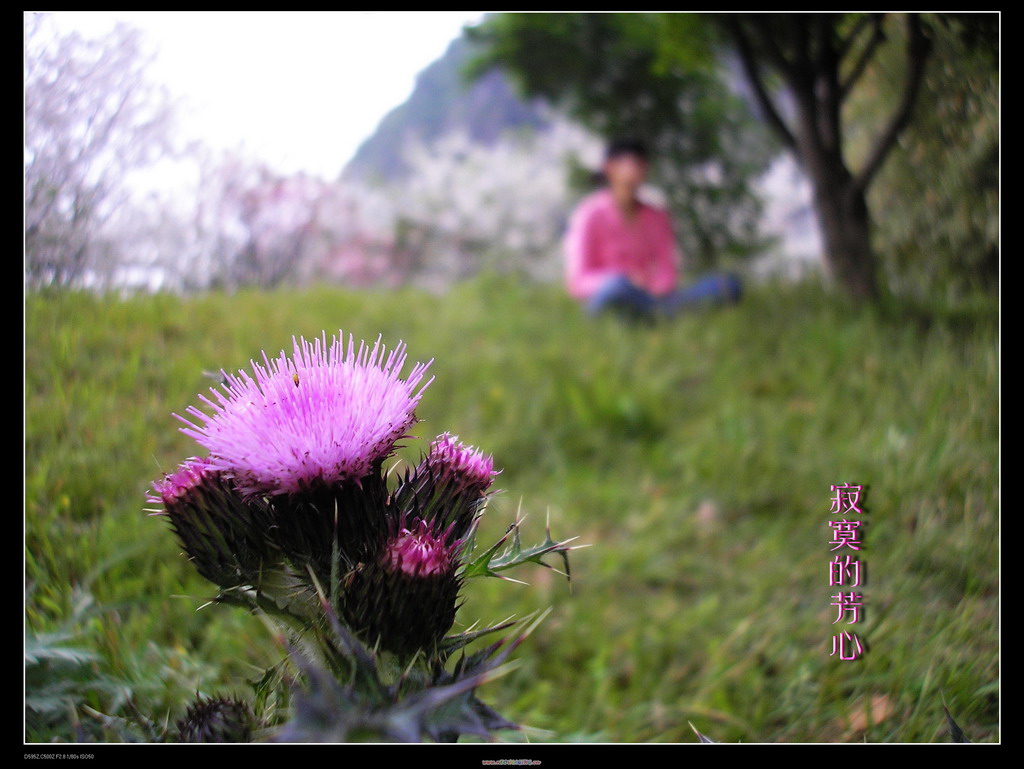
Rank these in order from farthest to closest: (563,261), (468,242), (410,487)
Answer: (468,242)
(563,261)
(410,487)

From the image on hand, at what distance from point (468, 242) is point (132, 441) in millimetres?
3940

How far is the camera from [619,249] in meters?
3.98

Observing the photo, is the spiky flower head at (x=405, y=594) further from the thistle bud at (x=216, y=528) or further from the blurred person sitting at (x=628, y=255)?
the blurred person sitting at (x=628, y=255)

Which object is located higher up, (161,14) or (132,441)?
(161,14)

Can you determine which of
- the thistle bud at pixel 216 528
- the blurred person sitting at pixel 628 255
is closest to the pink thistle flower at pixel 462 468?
the thistle bud at pixel 216 528

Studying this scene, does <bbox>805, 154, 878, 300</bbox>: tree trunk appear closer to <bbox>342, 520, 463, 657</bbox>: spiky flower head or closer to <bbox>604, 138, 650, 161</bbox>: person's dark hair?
<bbox>604, 138, 650, 161</bbox>: person's dark hair

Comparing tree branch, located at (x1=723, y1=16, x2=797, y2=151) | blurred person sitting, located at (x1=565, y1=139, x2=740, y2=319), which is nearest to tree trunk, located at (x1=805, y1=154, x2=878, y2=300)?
tree branch, located at (x1=723, y1=16, x2=797, y2=151)

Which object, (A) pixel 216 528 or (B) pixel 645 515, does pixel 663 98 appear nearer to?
(B) pixel 645 515

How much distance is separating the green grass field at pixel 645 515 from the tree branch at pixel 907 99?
0.54 m

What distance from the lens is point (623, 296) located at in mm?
3674
